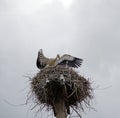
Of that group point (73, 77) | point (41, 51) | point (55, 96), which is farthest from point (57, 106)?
point (41, 51)

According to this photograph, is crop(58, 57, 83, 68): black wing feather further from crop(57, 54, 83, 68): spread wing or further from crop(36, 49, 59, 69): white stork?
crop(36, 49, 59, 69): white stork

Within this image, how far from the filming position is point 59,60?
35.7 ft

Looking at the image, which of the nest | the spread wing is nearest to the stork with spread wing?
the spread wing

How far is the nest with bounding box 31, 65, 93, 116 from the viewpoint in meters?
9.02

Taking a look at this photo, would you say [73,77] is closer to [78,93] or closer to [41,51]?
[78,93]

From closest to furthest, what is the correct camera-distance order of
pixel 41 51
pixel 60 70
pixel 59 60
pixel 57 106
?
pixel 57 106 < pixel 60 70 < pixel 59 60 < pixel 41 51

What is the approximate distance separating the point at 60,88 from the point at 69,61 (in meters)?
1.76

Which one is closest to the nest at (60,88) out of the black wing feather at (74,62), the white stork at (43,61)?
the black wing feather at (74,62)

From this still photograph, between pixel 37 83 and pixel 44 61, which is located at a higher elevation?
pixel 44 61

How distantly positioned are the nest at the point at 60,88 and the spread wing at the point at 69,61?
1.18 meters

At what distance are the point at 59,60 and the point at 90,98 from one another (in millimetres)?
2000

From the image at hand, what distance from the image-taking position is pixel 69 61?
10.7 m

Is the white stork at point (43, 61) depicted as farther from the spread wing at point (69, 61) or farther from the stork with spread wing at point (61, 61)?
the spread wing at point (69, 61)

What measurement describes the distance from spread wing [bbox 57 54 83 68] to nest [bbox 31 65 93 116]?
3.87 ft
